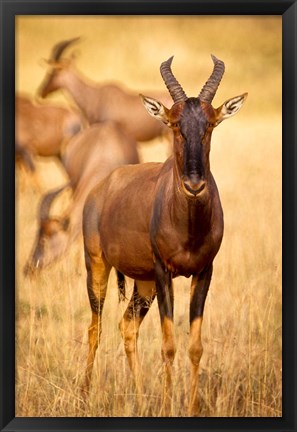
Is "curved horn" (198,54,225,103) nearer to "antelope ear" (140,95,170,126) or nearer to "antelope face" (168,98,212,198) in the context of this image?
"antelope face" (168,98,212,198)

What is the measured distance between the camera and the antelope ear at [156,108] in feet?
37.4

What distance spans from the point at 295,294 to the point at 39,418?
1.96m

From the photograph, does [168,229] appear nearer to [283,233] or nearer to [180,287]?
[283,233]

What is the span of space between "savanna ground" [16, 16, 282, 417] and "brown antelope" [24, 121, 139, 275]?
10.7 inches

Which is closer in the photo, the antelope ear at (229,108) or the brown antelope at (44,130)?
the antelope ear at (229,108)

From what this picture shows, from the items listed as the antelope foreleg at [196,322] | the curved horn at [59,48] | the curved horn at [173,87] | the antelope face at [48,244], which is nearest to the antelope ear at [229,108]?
the curved horn at [173,87]

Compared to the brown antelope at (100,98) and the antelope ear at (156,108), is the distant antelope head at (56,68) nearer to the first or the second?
the brown antelope at (100,98)

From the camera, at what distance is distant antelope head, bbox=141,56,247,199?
11164mm

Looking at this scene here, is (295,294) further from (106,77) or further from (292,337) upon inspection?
(106,77)

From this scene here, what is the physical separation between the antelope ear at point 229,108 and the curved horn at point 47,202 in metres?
2.19

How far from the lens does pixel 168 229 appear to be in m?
11.5

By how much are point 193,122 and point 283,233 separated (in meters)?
0.99

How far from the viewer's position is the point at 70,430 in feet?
37.3

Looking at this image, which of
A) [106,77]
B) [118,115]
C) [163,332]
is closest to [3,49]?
[106,77]
